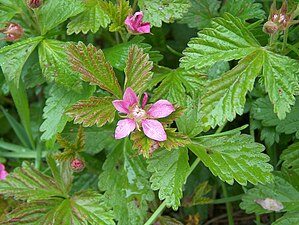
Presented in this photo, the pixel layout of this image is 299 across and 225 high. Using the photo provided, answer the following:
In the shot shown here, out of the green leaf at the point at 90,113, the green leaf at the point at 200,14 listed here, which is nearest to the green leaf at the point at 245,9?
the green leaf at the point at 200,14

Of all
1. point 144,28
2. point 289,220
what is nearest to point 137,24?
point 144,28

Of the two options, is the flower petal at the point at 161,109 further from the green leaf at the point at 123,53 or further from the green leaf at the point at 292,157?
the green leaf at the point at 292,157

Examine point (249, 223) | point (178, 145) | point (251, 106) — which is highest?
point (178, 145)

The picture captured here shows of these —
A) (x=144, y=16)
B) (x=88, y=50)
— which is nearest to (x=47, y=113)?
(x=88, y=50)

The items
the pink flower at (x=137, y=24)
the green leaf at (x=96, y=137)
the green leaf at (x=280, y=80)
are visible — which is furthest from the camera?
the green leaf at (x=96, y=137)

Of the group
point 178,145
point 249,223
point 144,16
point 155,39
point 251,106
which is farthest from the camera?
point 249,223

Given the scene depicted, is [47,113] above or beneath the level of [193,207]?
above

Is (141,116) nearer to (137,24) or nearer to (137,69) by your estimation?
(137,69)

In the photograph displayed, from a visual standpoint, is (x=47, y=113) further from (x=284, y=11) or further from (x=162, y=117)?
(x=284, y=11)
